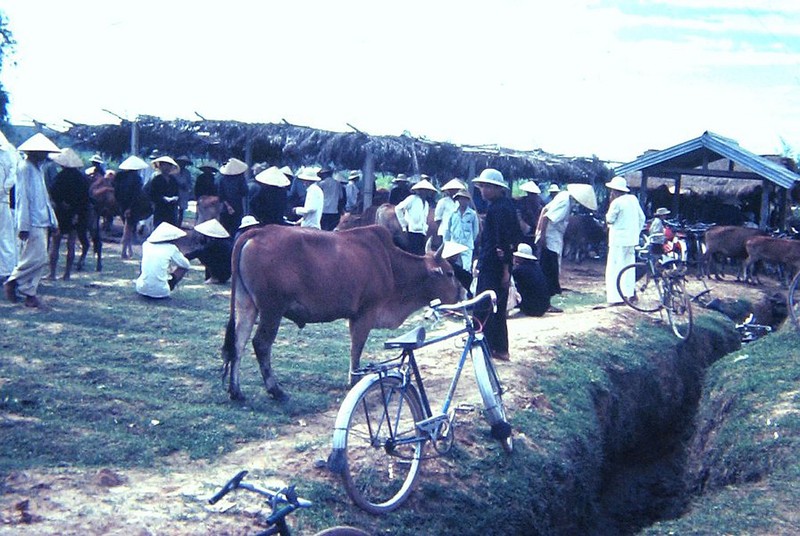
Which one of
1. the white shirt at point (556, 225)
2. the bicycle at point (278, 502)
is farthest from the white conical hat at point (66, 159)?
the bicycle at point (278, 502)

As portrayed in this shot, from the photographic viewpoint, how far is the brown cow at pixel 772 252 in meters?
17.6

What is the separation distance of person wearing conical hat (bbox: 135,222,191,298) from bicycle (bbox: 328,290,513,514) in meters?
5.59

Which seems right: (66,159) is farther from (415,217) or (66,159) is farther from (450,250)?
(450,250)

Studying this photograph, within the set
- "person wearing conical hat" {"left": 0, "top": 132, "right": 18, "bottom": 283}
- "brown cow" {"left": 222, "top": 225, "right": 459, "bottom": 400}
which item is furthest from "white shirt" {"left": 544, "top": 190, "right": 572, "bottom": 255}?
"person wearing conical hat" {"left": 0, "top": 132, "right": 18, "bottom": 283}

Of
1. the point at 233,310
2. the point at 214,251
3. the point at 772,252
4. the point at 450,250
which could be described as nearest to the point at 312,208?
the point at 214,251

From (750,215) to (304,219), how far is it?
52.7 feet

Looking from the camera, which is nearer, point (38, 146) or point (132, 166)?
point (38, 146)

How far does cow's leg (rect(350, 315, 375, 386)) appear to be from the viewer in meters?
7.83

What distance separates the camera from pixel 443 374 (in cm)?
859

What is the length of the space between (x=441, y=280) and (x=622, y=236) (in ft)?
17.7

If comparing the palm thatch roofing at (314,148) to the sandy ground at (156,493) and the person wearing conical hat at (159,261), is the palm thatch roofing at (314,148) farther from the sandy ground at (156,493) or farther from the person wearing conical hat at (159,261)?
the sandy ground at (156,493)

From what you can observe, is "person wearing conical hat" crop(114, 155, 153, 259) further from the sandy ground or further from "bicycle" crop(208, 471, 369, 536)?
"bicycle" crop(208, 471, 369, 536)

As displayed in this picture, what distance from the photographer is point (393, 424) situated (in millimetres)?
Result: 5688

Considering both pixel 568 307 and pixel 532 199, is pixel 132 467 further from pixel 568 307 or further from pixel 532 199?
pixel 532 199
